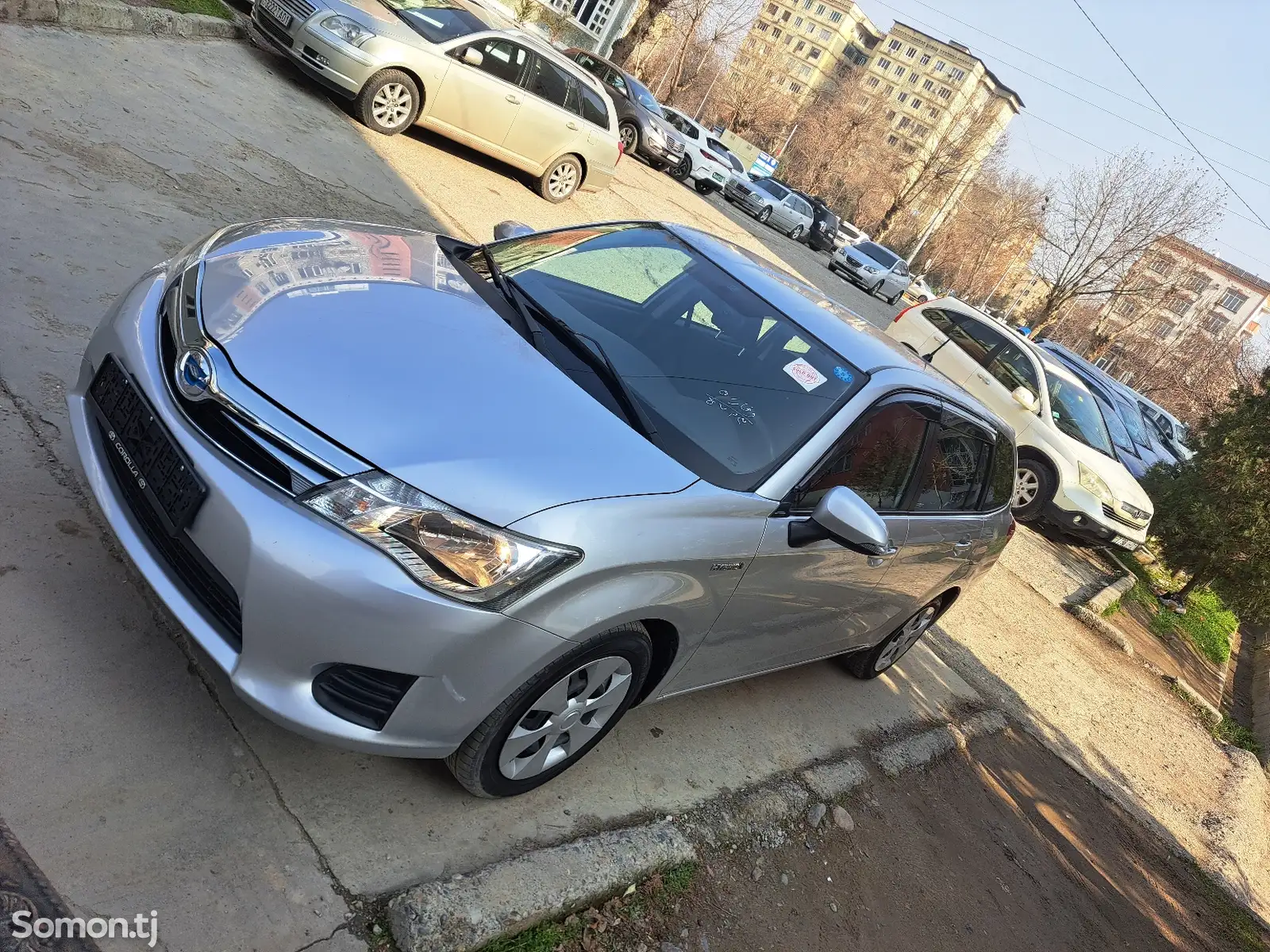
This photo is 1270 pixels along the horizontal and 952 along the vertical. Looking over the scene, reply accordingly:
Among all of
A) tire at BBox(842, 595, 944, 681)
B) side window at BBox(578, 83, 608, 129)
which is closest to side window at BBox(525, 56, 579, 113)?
side window at BBox(578, 83, 608, 129)

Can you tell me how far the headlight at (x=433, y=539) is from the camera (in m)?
2.25

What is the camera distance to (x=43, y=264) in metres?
4.27

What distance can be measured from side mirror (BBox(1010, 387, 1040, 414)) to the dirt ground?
Answer: 213 inches

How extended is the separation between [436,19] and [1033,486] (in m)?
8.62

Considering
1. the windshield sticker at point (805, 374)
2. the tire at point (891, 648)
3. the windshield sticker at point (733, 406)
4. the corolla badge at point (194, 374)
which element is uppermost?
the windshield sticker at point (805, 374)

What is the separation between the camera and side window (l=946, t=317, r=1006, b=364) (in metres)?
10.9

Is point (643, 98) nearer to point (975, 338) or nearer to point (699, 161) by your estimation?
point (699, 161)

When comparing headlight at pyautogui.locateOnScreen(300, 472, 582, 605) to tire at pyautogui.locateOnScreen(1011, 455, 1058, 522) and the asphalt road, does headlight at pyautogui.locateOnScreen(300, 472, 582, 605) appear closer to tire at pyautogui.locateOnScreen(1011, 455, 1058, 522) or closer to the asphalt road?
tire at pyautogui.locateOnScreen(1011, 455, 1058, 522)

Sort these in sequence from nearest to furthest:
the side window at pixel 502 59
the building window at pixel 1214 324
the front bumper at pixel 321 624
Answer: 1. the front bumper at pixel 321 624
2. the side window at pixel 502 59
3. the building window at pixel 1214 324

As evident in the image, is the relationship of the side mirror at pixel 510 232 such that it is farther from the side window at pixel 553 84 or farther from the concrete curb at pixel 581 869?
the side window at pixel 553 84

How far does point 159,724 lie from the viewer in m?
2.51

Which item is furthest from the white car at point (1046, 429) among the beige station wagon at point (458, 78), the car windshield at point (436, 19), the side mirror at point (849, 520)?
the side mirror at point (849, 520)

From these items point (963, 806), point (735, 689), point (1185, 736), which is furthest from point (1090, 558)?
point (735, 689)

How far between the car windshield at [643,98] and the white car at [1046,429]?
10390mm
